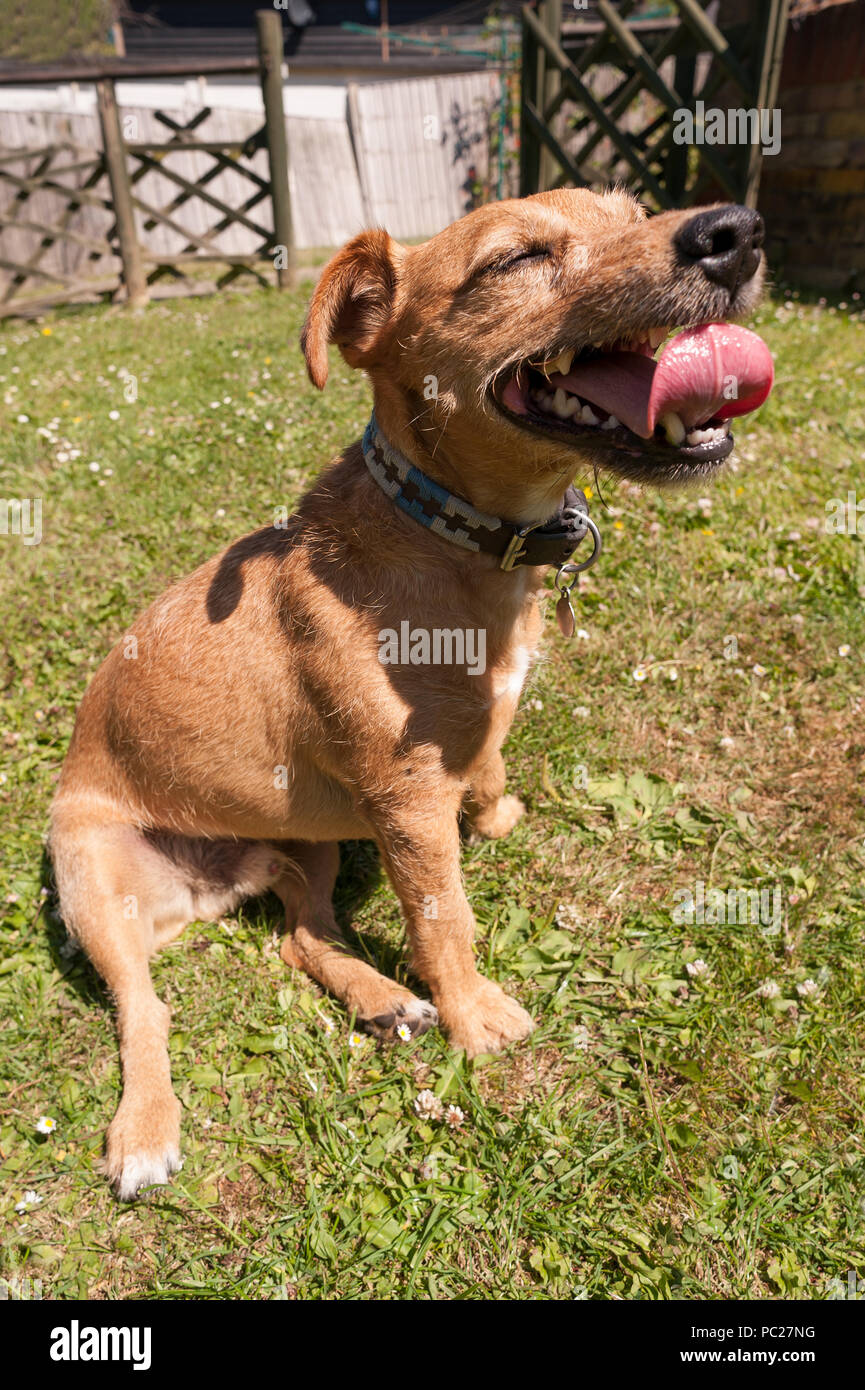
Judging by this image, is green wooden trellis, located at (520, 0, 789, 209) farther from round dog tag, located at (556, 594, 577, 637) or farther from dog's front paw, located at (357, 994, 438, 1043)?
dog's front paw, located at (357, 994, 438, 1043)

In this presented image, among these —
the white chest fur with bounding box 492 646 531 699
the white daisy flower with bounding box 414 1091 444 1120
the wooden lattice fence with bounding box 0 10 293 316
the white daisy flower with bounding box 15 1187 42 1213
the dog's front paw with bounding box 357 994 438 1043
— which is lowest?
the white daisy flower with bounding box 15 1187 42 1213

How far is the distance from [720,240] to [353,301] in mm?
1133

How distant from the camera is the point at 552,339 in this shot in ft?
7.27

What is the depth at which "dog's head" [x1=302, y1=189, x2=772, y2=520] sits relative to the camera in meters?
2.07

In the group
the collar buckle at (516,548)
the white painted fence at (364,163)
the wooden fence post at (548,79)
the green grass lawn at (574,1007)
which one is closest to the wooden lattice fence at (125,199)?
the white painted fence at (364,163)

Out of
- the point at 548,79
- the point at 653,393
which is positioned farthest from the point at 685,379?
the point at 548,79

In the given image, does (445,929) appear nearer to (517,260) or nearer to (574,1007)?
(574,1007)

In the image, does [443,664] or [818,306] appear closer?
[443,664]

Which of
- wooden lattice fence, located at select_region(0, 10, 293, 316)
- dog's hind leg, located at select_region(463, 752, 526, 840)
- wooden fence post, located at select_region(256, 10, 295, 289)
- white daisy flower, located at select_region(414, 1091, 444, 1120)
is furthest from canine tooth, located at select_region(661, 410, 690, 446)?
wooden lattice fence, located at select_region(0, 10, 293, 316)

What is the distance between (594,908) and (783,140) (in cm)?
991

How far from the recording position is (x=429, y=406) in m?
2.46

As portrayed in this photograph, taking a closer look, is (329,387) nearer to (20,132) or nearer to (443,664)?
(443,664)

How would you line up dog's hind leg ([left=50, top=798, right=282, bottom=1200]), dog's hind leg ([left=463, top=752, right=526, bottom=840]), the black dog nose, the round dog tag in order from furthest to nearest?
dog's hind leg ([left=463, top=752, right=526, bottom=840])
the round dog tag
dog's hind leg ([left=50, top=798, right=282, bottom=1200])
the black dog nose
